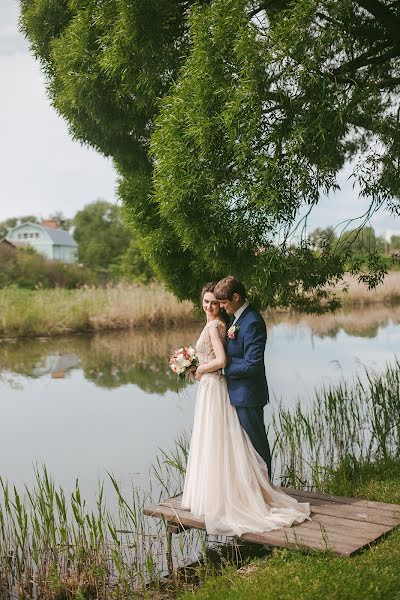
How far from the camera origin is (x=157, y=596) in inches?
196

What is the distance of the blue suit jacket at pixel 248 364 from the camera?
18.1 feet

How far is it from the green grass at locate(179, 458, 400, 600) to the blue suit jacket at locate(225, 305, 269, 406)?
3.69 ft

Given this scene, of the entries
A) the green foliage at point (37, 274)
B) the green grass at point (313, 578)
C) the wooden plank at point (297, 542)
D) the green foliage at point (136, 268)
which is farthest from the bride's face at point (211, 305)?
the green foliage at point (37, 274)

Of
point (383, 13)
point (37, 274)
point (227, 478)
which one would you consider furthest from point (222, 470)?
point (37, 274)

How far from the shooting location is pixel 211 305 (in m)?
5.80

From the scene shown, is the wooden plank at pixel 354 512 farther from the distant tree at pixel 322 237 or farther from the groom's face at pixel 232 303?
the distant tree at pixel 322 237

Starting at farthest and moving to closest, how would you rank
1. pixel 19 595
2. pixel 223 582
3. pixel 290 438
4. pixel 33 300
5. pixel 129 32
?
pixel 33 300 < pixel 290 438 < pixel 129 32 < pixel 19 595 < pixel 223 582

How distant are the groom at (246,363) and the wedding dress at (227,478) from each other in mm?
79

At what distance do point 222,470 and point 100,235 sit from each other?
52327 millimetres

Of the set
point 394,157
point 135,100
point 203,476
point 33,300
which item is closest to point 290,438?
point 203,476

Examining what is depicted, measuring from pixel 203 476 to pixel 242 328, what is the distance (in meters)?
1.13

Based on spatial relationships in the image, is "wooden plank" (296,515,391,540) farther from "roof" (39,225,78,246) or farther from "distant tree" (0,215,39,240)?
"distant tree" (0,215,39,240)

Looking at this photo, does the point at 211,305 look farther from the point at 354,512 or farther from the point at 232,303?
the point at 354,512

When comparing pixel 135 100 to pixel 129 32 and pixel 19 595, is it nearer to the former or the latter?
pixel 129 32
